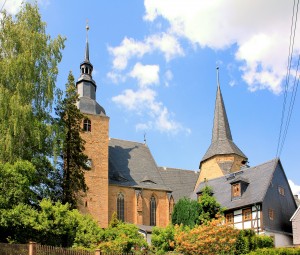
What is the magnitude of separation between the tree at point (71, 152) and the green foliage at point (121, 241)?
305 cm

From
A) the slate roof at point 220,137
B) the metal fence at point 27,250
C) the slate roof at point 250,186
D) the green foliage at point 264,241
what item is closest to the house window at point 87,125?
the slate roof at point 220,137

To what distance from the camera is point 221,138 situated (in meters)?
52.3

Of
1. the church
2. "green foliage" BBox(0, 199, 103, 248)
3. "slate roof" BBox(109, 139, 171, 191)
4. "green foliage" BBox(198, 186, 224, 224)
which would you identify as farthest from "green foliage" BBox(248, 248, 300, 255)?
"slate roof" BBox(109, 139, 171, 191)

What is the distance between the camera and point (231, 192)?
36469mm

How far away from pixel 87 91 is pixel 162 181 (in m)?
11.7

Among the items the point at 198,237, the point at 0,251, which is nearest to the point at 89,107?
the point at 198,237

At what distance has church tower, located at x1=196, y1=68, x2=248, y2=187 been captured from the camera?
49.2 metres

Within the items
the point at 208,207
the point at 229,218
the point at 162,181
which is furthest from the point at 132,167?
the point at 208,207

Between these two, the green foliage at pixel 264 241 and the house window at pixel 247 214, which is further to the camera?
the house window at pixel 247 214

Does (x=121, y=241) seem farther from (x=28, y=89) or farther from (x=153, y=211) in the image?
(x=153, y=211)

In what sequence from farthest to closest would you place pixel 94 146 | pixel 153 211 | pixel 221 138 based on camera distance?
pixel 221 138, pixel 153 211, pixel 94 146

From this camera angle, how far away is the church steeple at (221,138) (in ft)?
165

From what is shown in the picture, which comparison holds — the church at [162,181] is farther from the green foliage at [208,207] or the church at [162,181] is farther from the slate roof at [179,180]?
the green foliage at [208,207]

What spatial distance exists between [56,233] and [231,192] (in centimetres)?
1671
